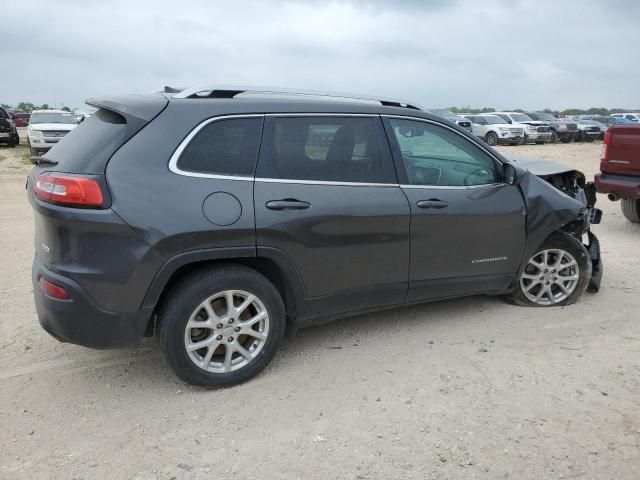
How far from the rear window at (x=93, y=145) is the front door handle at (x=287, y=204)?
894mm

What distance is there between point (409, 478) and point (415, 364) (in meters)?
1.16

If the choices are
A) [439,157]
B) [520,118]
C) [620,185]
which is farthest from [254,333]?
[520,118]

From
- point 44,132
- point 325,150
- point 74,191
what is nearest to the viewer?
point 74,191

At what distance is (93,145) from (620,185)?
6.49m

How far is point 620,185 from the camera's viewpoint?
7.16 m

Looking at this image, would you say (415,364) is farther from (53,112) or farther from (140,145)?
(53,112)

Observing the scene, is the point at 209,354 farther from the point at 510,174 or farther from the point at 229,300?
the point at 510,174

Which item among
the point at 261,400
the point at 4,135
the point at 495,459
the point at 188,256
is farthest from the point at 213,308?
the point at 4,135

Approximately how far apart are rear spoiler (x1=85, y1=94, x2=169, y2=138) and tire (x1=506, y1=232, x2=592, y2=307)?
10.1ft

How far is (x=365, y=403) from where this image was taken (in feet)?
10.7

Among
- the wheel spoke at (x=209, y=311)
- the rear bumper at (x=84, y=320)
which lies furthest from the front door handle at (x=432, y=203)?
the rear bumper at (x=84, y=320)

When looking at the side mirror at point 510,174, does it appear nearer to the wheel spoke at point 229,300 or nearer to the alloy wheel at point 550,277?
the alloy wheel at point 550,277

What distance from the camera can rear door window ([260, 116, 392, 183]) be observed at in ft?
11.4

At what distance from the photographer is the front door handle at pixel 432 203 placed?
3.87 m
